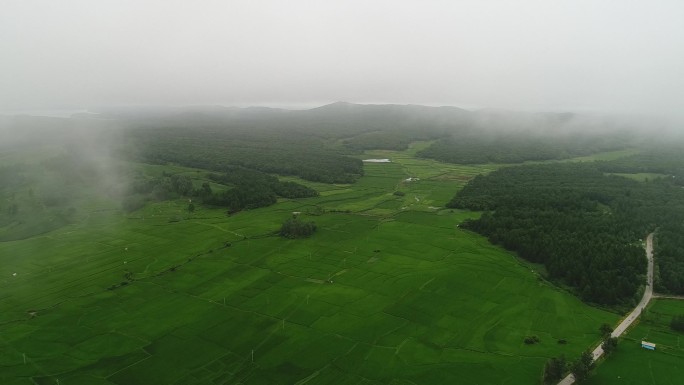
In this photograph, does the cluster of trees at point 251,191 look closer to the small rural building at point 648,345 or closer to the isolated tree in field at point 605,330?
the isolated tree in field at point 605,330

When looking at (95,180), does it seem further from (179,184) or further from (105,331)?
(105,331)

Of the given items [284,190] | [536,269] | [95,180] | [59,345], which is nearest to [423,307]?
[536,269]

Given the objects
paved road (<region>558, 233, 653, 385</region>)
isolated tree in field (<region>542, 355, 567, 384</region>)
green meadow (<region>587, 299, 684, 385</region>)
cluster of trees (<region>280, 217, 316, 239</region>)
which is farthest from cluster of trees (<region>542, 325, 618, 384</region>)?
cluster of trees (<region>280, 217, 316, 239</region>)

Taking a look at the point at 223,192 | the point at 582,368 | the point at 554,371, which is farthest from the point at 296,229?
the point at 582,368

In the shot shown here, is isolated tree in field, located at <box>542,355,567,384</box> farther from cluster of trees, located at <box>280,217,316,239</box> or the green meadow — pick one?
cluster of trees, located at <box>280,217,316,239</box>

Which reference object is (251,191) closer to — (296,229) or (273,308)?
(296,229)

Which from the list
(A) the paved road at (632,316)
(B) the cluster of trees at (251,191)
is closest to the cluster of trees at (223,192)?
→ (B) the cluster of trees at (251,191)
